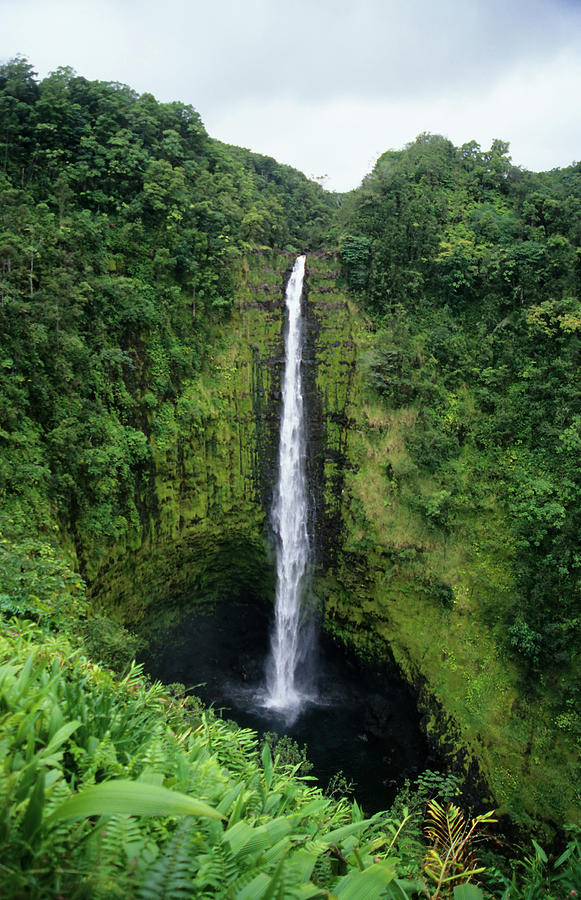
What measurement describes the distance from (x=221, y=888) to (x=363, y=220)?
1776 centimetres

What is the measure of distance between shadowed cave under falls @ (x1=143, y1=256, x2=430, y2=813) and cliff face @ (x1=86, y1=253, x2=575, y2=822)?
0.35 m

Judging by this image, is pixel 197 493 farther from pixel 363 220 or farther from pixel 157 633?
pixel 363 220

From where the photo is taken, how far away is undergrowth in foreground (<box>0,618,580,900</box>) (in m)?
1.48

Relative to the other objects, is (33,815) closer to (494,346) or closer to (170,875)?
(170,875)

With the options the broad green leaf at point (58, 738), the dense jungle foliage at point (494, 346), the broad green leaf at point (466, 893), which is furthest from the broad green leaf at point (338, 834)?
the dense jungle foliage at point (494, 346)

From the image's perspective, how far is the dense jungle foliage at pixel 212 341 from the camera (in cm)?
621

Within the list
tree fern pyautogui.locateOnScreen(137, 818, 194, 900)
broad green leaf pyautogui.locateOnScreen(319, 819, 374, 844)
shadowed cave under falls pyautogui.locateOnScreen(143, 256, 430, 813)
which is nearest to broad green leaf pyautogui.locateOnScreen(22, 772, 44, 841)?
tree fern pyautogui.locateOnScreen(137, 818, 194, 900)

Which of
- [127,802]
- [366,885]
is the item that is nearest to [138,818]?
[127,802]

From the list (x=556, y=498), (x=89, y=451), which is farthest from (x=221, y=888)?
(x=556, y=498)

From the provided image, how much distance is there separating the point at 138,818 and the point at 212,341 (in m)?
13.8

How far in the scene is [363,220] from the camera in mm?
16031

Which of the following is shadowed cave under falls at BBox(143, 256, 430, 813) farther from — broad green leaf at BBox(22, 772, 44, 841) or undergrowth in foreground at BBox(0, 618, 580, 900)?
broad green leaf at BBox(22, 772, 44, 841)

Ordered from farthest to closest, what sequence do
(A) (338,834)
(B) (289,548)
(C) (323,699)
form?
(B) (289,548) < (C) (323,699) < (A) (338,834)

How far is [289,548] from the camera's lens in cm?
1407
